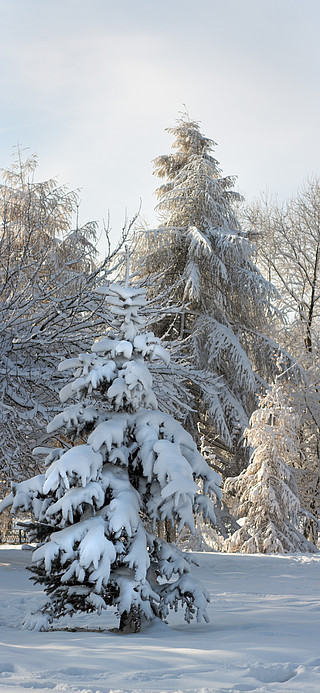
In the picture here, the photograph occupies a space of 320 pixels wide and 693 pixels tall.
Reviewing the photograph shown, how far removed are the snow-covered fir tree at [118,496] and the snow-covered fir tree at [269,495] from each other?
808 centimetres

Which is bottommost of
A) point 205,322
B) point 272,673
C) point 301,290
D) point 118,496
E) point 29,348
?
point 272,673

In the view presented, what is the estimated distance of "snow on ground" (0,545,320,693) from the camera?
11.2 ft

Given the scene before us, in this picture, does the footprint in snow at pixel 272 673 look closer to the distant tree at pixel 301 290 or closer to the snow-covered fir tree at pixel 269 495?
the snow-covered fir tree at pixel 269 495

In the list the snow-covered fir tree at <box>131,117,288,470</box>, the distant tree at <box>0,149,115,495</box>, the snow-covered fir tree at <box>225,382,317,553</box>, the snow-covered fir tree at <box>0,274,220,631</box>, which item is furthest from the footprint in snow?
the snow-covered fir tree at <box>131,117,288,470</box>

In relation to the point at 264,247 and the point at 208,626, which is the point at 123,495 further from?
the point at 264,247

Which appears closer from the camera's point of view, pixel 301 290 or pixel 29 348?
pixel 29 348

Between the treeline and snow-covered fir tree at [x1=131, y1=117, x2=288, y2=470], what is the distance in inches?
1.8

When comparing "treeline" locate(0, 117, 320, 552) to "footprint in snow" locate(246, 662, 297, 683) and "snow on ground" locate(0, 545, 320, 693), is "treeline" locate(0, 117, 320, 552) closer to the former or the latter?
"snow on ground" locate(0, 545, 320, 693)

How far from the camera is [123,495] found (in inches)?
206

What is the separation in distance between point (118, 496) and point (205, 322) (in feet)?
43.7

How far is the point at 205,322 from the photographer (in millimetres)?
18359

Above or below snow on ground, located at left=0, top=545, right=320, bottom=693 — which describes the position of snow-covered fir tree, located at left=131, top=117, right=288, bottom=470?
above

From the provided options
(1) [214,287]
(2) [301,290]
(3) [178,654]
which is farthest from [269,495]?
(2) [301,290]

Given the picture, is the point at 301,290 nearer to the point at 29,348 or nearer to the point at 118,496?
the point at 29,348
